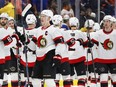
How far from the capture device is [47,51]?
10.8 m

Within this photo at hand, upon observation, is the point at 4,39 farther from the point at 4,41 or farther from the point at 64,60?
the point at 64,60

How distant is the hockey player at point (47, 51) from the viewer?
35.5 ft

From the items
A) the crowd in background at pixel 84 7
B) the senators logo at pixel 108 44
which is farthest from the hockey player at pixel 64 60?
the crowd in background at pixel 84 7

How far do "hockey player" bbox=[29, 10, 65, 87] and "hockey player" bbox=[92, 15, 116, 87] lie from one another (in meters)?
1.41

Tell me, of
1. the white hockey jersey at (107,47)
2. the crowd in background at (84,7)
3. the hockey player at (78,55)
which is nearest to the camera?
the white hockey jersey at (107,47)

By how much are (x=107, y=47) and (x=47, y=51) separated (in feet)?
5.56

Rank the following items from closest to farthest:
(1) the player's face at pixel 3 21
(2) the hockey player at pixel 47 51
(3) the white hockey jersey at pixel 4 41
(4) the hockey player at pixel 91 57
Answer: (2) the hockey player at pixel 47 51, (3) the white hockey jersey at pixel 4 41, (1) the player's face at pixel 3 21, (4) the hockey player at pixel 91 57

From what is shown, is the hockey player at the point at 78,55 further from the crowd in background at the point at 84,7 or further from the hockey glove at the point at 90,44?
the crowd in background at the point at 84,7

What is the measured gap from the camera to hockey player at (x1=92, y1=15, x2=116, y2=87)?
12016 millimetres

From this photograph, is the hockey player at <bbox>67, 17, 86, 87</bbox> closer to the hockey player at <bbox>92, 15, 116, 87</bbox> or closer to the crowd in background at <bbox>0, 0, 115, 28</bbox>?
the hockey player at <bbox>92, 15, 116, 87</bbox>

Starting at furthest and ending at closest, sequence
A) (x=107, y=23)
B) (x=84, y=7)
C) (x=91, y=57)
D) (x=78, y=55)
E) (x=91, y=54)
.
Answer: (x=84, y=7)
(x=91, y=57)
(x=78, y=55)
(x=91, y=54)
(x=107, y=23)

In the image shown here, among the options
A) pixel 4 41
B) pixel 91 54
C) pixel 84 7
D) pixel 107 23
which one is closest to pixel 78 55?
pixel 91 54

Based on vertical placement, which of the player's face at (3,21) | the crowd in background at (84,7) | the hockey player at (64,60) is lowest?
the hockey player at (64,60)

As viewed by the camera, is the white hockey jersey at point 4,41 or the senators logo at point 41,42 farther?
the white hockey jersey at point 4,41
